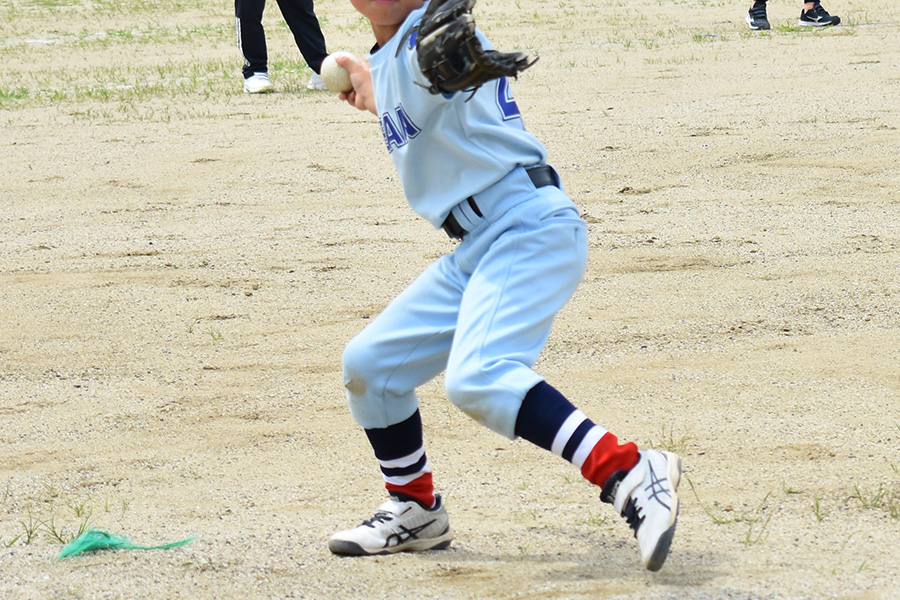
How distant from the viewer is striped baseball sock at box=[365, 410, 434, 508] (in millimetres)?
2459

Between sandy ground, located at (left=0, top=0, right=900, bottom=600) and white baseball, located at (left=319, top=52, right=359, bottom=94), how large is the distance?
104cm

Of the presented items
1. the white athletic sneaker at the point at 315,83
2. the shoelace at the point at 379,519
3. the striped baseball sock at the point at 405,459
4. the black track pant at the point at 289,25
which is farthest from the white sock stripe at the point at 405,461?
the white athletic sneaker at the point at 315,83

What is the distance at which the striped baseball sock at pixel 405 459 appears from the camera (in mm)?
2459

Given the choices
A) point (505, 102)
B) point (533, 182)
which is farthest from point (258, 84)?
point (533, 182)

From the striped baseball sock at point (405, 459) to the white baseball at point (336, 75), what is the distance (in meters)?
0.78

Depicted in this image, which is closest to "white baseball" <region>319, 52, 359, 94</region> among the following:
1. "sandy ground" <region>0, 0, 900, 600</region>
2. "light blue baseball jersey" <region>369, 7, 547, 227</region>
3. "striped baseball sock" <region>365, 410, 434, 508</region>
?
"light blue baseball jersey" <region>369, 7, 547, 227</region>

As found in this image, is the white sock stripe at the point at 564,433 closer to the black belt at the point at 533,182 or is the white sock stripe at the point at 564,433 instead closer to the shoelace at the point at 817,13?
the black belt at the point at 533,182

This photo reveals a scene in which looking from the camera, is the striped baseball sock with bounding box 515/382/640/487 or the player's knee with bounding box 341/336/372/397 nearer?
the striped baseball sock with bounding box 515/382/640/487

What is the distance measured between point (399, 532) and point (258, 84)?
6243 millimetres

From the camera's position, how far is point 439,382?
3557 millimetres

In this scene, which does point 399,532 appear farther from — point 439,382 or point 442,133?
point 439,382

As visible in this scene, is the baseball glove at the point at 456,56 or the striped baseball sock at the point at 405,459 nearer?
the baseball glove at the point at 456,56

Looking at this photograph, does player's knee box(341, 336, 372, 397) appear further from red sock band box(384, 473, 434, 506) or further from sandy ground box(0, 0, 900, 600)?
sandy ground box(0, 0, 900, 600)

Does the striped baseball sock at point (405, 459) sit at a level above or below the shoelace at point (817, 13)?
above
